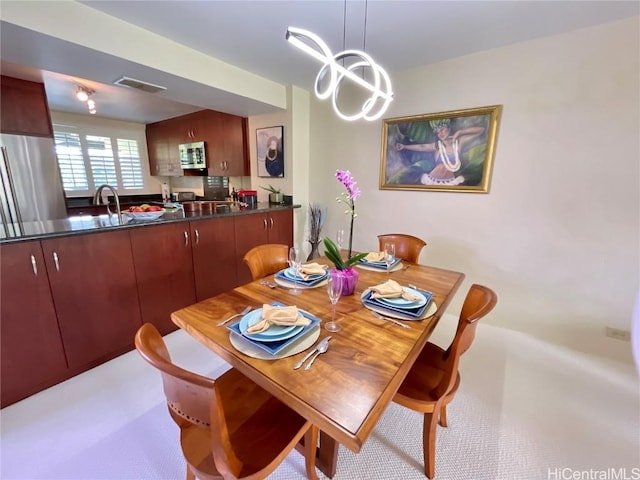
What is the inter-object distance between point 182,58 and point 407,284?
2.35 metres

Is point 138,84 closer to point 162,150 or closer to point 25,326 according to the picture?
point 25,326

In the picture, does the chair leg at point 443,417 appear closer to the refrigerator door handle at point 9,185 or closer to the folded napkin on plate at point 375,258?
the folded napkin on plate at point 375,258

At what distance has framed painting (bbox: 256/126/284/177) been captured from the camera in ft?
10.4

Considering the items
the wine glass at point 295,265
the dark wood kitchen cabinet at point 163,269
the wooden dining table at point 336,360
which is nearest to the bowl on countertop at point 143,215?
the dark wood kitchen cabinet at point 163,269

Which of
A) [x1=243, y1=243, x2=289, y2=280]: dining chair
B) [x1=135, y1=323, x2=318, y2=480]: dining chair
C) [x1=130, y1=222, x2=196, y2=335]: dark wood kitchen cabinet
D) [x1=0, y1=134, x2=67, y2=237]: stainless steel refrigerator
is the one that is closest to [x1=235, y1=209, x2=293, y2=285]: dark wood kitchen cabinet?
[x1=130, y1=222, x2=196, y2=335]: dark wood kitchen cabinet

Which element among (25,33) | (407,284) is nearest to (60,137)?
(25,33)

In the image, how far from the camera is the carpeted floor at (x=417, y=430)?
1.24 m

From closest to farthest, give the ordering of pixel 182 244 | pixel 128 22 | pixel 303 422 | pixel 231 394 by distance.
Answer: pixel 303 422
pixel 231 394
pixel 128 22
pixel 182 244

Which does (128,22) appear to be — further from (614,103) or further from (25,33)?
(614,103)

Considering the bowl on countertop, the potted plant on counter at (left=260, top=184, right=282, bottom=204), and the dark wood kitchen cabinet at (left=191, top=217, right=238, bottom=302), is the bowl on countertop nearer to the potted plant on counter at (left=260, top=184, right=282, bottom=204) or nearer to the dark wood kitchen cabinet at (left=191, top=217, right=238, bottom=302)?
the dark wood kitchen cabinet at (left=191, top=217, right=238, bottom=302)

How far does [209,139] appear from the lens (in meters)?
3.84

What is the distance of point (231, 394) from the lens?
1.10 metres

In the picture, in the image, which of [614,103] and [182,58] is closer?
[614,103]

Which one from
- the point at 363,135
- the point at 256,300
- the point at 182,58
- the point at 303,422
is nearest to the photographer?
the point at 303,422
